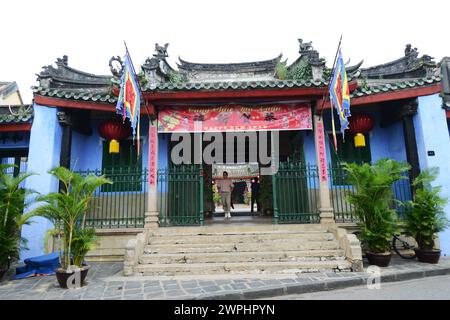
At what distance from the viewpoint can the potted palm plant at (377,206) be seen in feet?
19.0

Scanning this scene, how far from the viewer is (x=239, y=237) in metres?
6.43

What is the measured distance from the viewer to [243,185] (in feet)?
83.7

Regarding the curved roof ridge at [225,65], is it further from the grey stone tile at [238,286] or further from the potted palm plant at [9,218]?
the grey stone tile at [238,286]

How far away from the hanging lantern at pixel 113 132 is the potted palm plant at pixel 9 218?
2.56 m

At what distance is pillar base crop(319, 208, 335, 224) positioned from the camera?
683 cm

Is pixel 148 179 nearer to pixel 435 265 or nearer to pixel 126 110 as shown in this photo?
pixel 126 110

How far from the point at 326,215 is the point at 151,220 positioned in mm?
4435

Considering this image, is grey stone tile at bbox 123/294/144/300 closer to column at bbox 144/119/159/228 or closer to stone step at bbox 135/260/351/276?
stone step at bbox 135/260/351/276

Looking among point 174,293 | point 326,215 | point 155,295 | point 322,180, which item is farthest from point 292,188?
point 155,295

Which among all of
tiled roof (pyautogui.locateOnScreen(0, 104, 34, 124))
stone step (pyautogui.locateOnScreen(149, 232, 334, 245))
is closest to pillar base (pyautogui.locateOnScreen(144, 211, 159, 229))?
stone step (pyautogui.locateOnScreen(149, 232, 334, 245))

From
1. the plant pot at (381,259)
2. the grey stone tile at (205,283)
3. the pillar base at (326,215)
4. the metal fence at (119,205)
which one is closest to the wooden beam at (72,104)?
the metal fence at (119,205)

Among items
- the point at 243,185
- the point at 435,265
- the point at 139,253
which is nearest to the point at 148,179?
the point at 139,253
